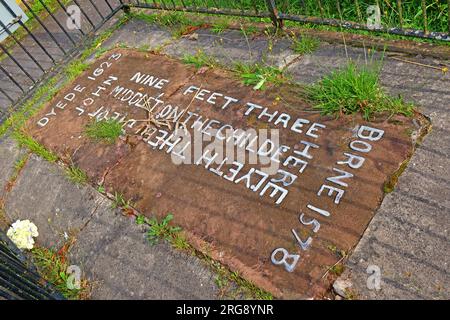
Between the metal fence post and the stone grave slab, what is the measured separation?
2.33 feet

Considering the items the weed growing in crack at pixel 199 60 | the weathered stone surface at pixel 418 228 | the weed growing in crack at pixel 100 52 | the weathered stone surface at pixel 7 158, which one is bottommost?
the weathered stone surface at pixel 418 228

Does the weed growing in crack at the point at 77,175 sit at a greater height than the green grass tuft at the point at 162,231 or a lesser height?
greater

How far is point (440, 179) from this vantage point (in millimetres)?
2221

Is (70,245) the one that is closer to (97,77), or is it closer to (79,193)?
(79,193)

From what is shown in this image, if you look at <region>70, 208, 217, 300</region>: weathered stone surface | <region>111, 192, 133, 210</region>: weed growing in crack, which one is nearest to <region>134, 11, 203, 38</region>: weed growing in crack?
<region>111, 192, 133, 210</region>: weed growing in crack

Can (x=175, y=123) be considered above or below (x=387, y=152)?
above

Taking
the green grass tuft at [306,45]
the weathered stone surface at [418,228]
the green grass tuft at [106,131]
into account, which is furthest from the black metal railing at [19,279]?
the green grass tuft at [306,45]

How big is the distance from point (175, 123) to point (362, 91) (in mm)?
1400

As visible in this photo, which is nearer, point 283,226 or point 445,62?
point 283,226

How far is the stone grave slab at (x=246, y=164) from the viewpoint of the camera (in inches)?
87.4

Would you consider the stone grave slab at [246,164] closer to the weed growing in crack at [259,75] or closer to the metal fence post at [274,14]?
the weed growing in crack at [259,75]

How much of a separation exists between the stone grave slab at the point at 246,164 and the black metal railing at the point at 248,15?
75cm

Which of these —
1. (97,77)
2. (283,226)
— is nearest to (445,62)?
(283,226)

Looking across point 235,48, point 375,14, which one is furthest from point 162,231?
point 375,14
